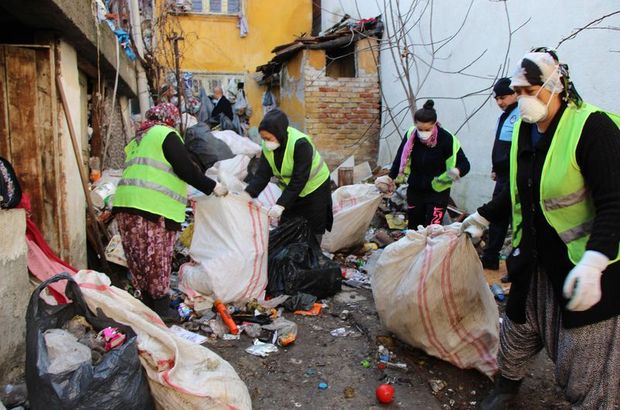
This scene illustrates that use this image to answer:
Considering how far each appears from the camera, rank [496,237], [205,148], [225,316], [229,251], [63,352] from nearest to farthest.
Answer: [63,352] < [225,316] < [229,251] < [496,237] < [205,148]

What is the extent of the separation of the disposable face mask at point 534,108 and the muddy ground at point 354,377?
1.39m

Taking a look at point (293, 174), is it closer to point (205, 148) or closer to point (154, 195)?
point (154, 195)

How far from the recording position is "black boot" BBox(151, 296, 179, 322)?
3.19 metres

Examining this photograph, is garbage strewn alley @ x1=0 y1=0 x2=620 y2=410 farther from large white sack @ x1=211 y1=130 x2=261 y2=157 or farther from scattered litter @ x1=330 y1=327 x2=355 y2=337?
large white sack @ x1=211 y1=130 x2=261 y2=157

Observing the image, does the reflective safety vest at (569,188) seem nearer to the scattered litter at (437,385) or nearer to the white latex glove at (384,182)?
the scattered litter at (437,385)

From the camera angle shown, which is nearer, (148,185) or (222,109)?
(148,185)

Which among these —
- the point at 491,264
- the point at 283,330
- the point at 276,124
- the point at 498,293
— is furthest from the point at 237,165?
the point at 498,293

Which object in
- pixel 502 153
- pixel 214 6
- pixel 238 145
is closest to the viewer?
pixel 502 153

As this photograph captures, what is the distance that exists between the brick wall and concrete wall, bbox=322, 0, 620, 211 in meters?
0.76

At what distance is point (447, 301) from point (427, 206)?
159 cm

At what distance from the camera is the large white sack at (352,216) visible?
4.71m

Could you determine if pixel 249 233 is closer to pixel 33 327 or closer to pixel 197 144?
pixel 33 327

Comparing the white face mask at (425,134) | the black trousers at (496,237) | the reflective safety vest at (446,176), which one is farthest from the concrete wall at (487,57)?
the white face mask at (425,134)

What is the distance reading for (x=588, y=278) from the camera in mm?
1563
